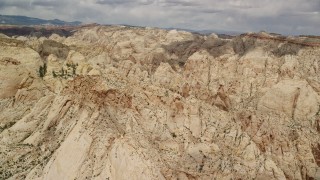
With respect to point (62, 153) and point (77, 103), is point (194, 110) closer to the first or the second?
point (77, 103)

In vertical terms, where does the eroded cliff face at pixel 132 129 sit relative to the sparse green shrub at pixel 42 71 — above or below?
below

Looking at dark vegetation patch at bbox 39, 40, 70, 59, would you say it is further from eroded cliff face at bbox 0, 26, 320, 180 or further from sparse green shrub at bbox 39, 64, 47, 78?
sparse green shrub at bbox 39, 64, 47, 78

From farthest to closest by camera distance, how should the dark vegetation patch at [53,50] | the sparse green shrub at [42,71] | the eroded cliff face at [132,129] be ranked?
the dark vegetation patch at [53,50]
the sparse green shrub at [42,71]
the eroded cliff face at [132,129]

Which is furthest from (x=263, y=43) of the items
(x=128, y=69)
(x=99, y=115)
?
(x=99, y=115)

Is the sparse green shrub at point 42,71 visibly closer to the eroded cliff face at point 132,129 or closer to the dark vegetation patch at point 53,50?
the eroded cliff face at point 132,129

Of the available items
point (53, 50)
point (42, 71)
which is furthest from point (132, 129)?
point (53, 50)

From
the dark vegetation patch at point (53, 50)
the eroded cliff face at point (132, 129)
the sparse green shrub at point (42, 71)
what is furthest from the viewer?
the dark vegetation patch at point (53, 50)

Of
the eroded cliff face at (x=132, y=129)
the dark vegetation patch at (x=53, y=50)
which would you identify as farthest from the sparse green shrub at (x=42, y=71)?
the dark vegetation patch at (x=53, y=50)

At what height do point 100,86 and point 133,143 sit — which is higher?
point 100,86

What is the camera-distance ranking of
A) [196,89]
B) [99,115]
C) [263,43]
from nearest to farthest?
[99,115], [196,89], [263,43]

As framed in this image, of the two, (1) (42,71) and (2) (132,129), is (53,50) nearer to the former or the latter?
(1) (42,71)

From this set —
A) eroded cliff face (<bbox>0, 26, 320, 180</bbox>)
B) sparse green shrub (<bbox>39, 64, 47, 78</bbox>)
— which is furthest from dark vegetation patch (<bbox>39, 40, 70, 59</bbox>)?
sparse green shrub (<bbox>39, 64, 47, 78</bbox>)
